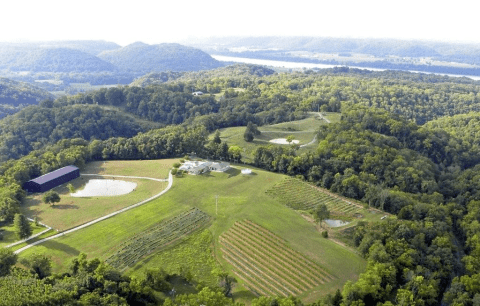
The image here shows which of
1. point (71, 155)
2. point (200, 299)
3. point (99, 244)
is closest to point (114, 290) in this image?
point (200, 299)

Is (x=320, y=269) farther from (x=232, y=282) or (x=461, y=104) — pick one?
(x=461, y=104)

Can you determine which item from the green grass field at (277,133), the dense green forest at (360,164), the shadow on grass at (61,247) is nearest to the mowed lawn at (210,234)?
the shadow on grass at (61,247)

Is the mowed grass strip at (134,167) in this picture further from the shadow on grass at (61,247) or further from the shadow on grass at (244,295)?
the shadow on grass at (244,295)

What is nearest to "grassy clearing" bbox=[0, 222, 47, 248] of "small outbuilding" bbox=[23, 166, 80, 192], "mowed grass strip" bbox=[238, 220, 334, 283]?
"small outbuilding" bbox=[23, 166, 80, 192]

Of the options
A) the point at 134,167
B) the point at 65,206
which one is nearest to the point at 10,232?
the point at 65,206

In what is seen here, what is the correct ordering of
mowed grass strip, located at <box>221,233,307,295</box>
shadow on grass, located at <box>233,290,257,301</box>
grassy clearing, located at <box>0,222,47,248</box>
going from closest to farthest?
shadow on grass, located at <box>233,290,257,301</box> < mowed grass strip, located at <box>221,233,307,295</box> < grassy clearing, located at <box>0,222,47,248</box>

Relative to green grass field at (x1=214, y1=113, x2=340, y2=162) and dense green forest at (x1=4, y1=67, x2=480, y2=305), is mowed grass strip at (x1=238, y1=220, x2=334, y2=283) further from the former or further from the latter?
green grass field at (x1=214, y1=113, x2=340, y2=162)
